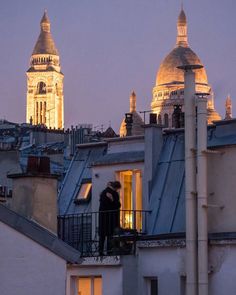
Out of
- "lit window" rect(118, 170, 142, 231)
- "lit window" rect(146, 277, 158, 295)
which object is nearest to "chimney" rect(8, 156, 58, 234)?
"lit window" rect(146, 277, 158, 295)

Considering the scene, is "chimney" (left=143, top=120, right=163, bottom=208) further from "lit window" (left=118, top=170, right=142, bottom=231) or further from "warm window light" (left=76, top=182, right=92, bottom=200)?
"warm window light" (left=76, top=182, right=92, bottom=200)

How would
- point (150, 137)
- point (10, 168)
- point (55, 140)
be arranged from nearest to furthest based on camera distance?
point (150, 137) → point (10, 168) → point (55, 140)

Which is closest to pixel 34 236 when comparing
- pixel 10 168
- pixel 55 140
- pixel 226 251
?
pixel 226 251

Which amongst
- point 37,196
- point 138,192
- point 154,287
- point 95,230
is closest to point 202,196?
point 154,287

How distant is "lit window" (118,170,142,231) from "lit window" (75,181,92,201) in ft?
4.79

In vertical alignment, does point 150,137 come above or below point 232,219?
above

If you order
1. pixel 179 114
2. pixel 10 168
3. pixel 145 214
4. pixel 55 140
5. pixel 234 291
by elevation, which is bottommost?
pixel 234 291

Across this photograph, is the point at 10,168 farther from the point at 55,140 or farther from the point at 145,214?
the point at 55,140

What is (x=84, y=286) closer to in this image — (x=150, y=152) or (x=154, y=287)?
(x=154, y=287)

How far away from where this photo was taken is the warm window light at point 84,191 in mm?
31864

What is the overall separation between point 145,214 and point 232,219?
2.96 m

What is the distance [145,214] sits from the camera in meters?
28.9

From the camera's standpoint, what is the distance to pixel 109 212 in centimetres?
2814

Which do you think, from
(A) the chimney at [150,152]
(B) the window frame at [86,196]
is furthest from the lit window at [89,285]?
(B) the window frame at [86,196]
